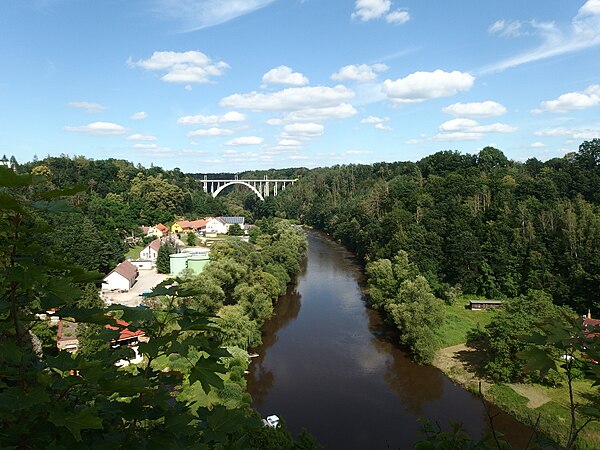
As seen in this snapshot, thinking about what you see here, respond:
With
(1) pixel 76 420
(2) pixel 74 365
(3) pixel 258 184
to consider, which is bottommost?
(1) pixel 76 420

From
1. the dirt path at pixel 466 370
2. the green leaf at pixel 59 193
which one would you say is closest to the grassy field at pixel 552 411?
the dirt path at pixel 466 370

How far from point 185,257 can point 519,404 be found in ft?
73.4

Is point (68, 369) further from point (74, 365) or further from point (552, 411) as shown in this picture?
point (552, 411)

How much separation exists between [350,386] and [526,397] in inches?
235

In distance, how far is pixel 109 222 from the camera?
37469 mm

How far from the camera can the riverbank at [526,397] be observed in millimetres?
12266

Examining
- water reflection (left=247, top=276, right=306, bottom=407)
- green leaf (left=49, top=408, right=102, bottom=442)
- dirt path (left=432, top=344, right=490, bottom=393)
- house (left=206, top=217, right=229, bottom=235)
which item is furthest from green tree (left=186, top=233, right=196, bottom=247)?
green leaf (left=49, top=408, right=102, bottom=442)

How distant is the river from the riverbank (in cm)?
45

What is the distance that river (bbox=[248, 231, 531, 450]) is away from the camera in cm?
1287

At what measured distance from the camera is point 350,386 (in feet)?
50.6

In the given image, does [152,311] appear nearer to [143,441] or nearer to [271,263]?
[143,441]

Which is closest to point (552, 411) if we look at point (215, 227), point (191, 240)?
point (191, 240)

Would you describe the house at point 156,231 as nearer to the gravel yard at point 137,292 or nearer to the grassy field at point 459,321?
the gravel yard at point 137,292

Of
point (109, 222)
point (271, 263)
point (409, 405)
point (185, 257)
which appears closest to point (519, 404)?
point (409, 405)
